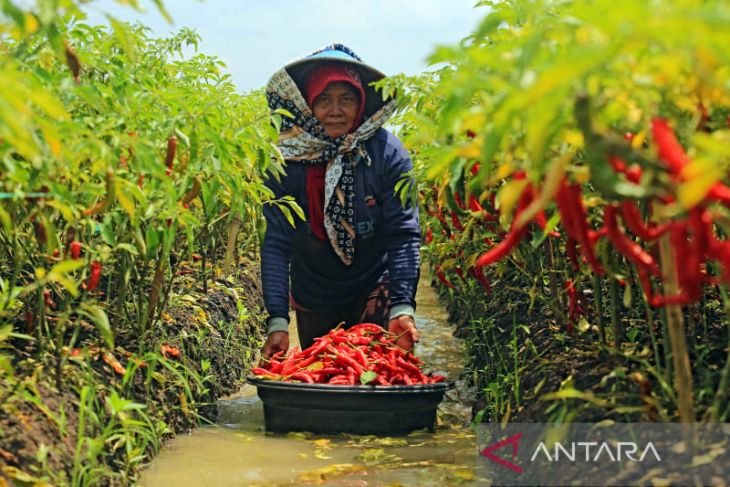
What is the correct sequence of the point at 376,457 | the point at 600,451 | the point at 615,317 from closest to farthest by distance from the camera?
the point at 600,451 < the point at 615,317 < the point at 376,457

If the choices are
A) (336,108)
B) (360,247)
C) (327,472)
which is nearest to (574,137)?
(327,472)

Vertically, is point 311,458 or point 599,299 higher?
point 599,299

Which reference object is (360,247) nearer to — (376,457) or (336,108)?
(336,108)

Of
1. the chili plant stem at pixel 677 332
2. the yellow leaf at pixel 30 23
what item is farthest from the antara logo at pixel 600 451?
the yellow leaf at pixel 30 23

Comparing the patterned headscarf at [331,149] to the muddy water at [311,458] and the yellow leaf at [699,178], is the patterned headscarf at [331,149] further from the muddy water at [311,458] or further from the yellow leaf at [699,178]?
the yellow leaf at [699,178]

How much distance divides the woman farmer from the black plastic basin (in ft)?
2.41

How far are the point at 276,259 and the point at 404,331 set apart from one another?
78 cm

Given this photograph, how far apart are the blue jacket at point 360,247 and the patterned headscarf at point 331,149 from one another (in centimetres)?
5

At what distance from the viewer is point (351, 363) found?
13.3 feet

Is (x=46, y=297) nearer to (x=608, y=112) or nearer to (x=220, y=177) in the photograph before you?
(x=220, y=177)

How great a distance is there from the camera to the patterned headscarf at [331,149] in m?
4.67

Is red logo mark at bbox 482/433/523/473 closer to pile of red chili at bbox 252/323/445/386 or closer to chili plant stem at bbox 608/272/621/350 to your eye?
chili plant stem at bbox 608/272/621/350

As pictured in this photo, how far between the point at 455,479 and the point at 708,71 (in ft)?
6.53

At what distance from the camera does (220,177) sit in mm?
3320
